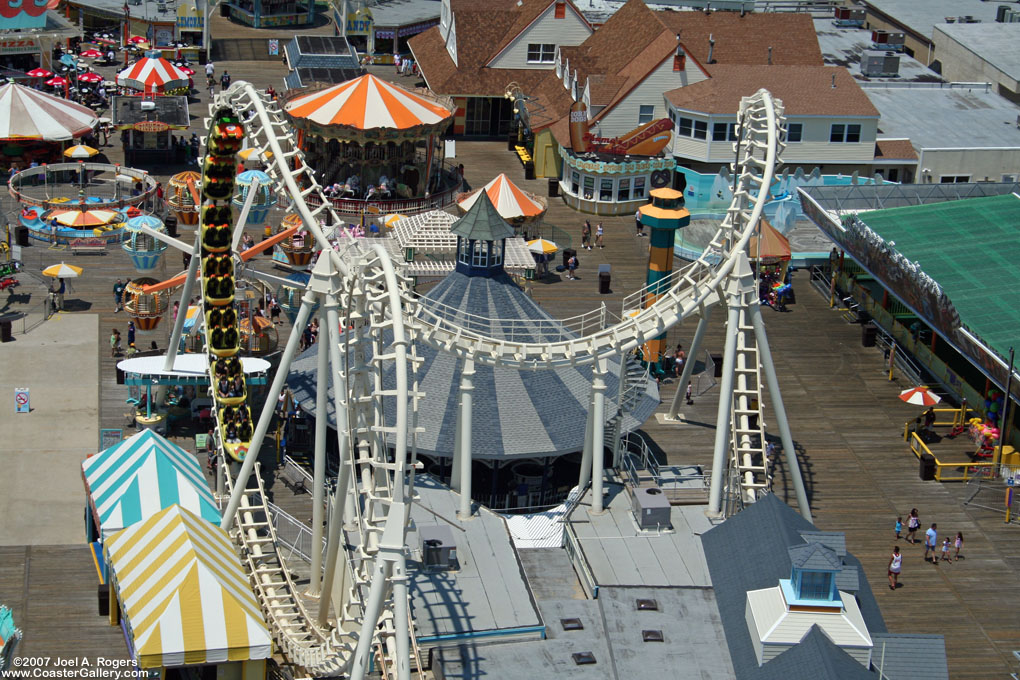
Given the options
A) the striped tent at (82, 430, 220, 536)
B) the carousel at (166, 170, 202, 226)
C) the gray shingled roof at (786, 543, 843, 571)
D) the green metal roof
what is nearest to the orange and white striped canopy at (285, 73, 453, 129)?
the carousel at (166, 170, 202, 226)

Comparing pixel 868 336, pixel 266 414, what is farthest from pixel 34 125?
pixel 868 336

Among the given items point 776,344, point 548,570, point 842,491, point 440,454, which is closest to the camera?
point 548,570

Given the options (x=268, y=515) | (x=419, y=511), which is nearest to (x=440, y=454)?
(x=419, y=511)

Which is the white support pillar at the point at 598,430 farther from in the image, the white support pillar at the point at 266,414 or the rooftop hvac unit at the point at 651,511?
the white support pillar at the point at 266,414

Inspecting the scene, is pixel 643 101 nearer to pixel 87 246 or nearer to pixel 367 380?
pixel 87 246

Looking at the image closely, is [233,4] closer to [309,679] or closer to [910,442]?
[910,442]

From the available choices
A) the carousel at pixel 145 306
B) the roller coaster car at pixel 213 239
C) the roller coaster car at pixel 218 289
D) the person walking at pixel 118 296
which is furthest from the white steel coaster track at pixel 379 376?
the person walking at pixel 118 296
